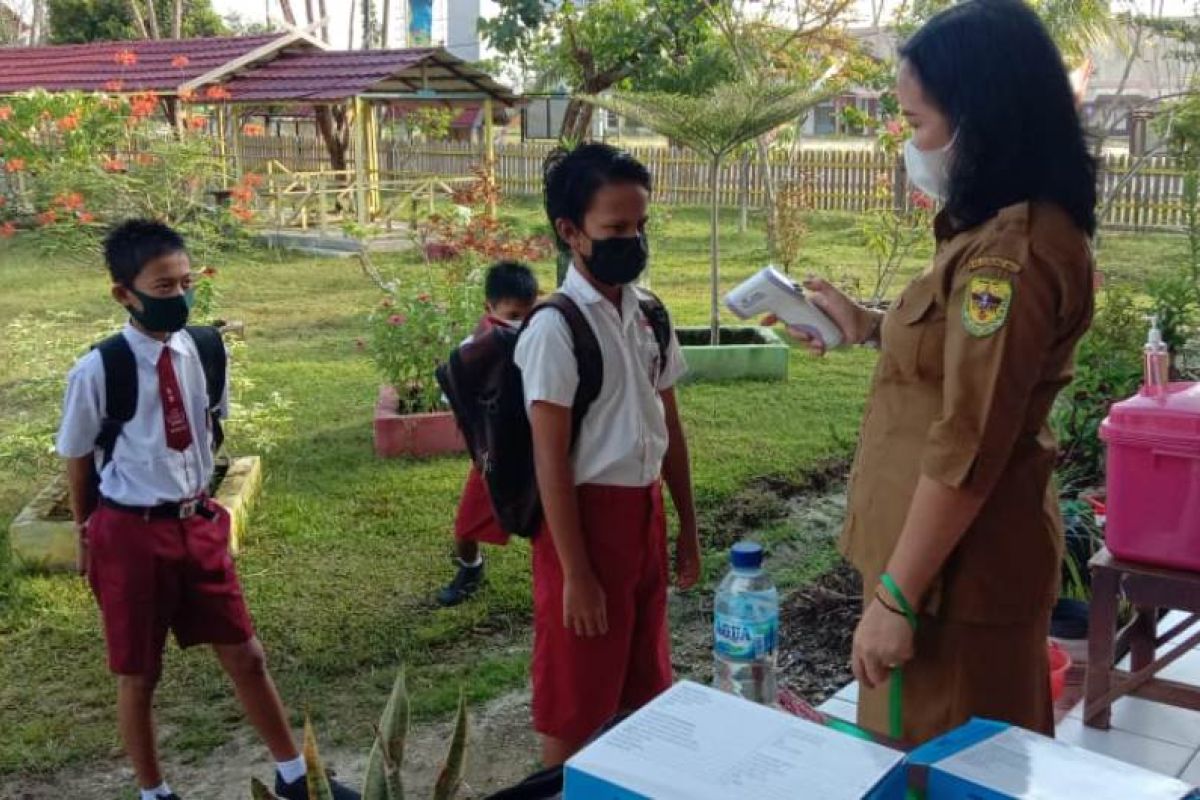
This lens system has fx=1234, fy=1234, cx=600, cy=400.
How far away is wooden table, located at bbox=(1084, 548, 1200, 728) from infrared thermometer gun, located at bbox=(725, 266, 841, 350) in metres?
1.42

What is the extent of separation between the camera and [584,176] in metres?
2.66

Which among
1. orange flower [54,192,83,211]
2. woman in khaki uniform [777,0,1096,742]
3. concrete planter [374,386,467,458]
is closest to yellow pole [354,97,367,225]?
concrete planter [374,386,467,458]

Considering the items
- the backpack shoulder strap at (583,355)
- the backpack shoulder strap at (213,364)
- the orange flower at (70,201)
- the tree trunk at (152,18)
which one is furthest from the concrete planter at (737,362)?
the tree trunk at (152,18)

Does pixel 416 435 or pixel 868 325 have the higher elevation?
pixel 868 325

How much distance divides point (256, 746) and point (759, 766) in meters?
2.85

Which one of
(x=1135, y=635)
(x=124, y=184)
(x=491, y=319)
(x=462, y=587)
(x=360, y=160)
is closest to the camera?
(x=1135, y=635)

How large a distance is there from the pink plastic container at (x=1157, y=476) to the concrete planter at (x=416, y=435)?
4.16m

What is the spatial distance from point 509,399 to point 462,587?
2.30 meters

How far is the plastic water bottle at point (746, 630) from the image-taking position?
7.04 feet

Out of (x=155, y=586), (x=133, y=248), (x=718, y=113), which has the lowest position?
(x=155, y=586)

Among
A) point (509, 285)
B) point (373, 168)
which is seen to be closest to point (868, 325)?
point (509, 285)

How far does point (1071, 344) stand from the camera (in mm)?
1889

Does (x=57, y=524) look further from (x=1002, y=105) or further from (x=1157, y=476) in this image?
(x=1002, y=105)

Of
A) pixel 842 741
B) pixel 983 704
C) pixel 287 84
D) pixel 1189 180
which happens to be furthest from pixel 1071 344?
pixel 287 84
